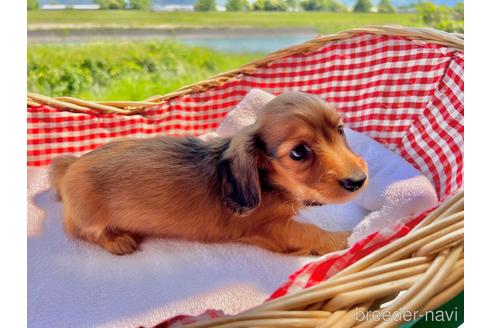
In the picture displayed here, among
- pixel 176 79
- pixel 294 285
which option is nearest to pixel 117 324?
pixel 294 285

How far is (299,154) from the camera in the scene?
0.78 meters

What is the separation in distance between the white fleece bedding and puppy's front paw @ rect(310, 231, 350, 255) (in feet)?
0.04

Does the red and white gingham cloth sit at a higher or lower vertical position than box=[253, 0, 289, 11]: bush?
lower

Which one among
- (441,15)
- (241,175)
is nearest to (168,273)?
(241,175)

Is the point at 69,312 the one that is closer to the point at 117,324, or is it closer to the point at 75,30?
the point at 117,324

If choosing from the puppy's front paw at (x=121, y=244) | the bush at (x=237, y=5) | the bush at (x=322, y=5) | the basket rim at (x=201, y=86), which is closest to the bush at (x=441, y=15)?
the basket rim at (x=201, y=86)

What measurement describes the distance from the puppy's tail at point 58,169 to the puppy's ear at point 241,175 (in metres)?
0.25

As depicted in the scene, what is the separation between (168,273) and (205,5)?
38cm

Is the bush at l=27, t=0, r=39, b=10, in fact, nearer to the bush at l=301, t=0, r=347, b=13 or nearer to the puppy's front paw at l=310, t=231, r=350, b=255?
the bush at l=301, t=0, r=347, b=13

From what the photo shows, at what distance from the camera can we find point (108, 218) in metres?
0.91

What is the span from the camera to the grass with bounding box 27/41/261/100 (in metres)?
0.90

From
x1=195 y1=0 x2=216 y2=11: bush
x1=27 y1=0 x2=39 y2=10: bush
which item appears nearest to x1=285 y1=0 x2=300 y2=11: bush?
x1=195 y1=0 x2=216 y2=11: bush

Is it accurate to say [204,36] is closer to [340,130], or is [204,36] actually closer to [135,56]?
[135,56]

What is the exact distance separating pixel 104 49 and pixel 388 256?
49cm
